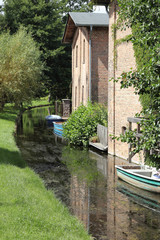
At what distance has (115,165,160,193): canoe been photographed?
40.0ft

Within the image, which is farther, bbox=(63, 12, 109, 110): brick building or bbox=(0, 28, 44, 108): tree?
bbox=(0, 28, 44, 108): tree

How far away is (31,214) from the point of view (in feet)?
26.8

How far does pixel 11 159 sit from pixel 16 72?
18457 mm

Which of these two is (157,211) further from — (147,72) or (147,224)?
(147,72)

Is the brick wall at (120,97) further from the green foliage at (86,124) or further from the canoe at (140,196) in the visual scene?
the canoe at (140,196)

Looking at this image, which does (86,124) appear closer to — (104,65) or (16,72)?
(104,65)

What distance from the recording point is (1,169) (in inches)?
499

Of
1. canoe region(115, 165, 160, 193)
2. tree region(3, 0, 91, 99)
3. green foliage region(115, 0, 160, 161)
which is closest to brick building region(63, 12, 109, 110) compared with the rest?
canoe region(115, 165, 160, 193)

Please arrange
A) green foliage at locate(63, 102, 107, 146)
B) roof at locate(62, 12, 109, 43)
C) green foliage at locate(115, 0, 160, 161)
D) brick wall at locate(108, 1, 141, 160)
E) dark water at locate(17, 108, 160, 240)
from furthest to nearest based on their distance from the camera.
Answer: roof at locate(62, 12, 109, 43) → green foliage at locate(63, 102, 107, 146) → brick wall at locate(108, 1, 141, 160) → dark water at locate(17, 108, 160, 240) → green foliage at locate(115, 0, 160, 161)

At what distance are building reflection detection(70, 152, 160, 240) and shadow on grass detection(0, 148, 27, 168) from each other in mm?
2292

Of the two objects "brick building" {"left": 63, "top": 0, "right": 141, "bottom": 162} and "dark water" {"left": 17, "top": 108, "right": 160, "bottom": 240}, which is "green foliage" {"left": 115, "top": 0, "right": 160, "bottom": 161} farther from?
"brick building" {"left": 63, "top": 0, "right": 141, "bottom": 162}

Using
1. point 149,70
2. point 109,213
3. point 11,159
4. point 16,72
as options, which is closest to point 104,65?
point 16,72

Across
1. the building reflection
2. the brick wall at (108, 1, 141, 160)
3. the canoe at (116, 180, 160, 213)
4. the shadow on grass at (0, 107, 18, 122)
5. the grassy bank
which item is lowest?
the canoe at (116, 180, 160, 213)

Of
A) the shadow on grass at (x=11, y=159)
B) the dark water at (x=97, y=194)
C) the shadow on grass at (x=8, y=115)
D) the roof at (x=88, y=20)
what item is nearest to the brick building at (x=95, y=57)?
the roof at (x=88, y=20)
